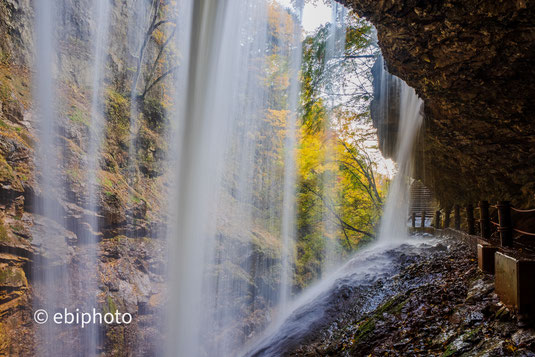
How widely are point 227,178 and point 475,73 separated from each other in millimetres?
Result: 12702

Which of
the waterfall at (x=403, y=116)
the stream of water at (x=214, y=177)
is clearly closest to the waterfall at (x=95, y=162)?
the stream of water at (x=214, y=177)

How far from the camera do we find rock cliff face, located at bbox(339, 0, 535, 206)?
4031mm

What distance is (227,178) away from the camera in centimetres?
1585

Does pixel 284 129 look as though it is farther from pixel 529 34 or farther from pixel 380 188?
pixel 529 34

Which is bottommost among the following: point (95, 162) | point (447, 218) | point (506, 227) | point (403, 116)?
point (447, 218)

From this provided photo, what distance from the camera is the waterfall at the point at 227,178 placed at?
10938 mm

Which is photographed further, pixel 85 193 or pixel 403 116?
pixel 403 116

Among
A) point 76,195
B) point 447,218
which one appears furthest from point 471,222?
point 76,195

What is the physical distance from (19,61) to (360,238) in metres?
16.6

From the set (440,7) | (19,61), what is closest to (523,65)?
(440,7)

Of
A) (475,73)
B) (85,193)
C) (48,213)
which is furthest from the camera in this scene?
(85,193)

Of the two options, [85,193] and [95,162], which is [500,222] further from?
[95,162]

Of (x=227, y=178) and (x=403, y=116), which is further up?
(x=403, y=116)

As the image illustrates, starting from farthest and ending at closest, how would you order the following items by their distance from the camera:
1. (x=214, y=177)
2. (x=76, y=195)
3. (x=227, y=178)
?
(x=227, y=178), (x=214, y=177), (x=76, y=195)
